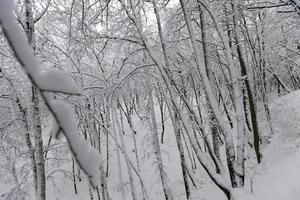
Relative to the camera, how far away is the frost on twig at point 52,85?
46 centimetres

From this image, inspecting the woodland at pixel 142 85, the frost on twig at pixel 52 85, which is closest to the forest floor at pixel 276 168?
the woodland at pixel 142 85

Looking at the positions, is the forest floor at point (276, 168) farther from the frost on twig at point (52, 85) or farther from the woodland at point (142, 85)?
the frost on twig at point (52, 85)

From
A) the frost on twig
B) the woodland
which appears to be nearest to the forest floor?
the woodland

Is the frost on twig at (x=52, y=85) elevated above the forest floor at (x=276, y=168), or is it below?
above

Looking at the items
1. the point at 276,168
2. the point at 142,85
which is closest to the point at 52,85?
the point at 276,168

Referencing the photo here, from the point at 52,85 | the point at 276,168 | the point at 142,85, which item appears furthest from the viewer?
the point at 142,85

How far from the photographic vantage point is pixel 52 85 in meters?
0.48

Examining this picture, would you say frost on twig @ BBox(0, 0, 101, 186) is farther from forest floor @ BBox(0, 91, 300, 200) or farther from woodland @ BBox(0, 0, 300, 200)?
forest floor @ BBox(0, 91, 300, 200)

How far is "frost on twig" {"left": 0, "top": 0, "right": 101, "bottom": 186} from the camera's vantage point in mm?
460

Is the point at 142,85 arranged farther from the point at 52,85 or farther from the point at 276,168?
the point at 52,85

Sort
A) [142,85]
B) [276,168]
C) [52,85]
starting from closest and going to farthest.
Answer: [52,85], [276,168], [142,85]

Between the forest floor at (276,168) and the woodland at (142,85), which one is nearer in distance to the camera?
the woodland at (142,85)

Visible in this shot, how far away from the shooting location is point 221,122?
5.26m

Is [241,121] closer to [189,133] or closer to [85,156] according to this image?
[189,133]
